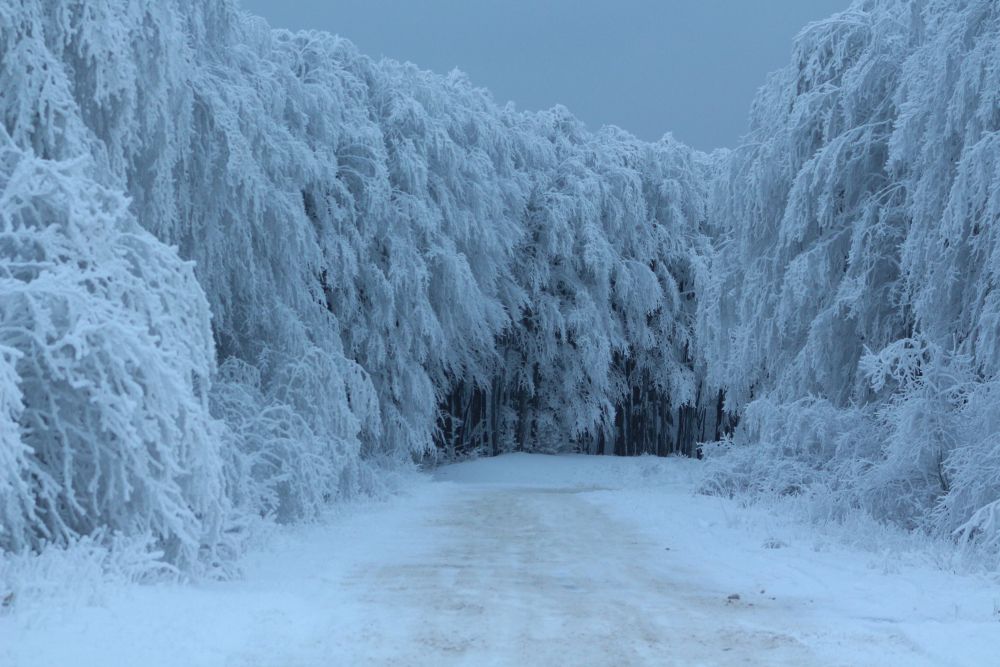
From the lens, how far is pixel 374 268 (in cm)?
1867

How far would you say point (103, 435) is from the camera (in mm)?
6801

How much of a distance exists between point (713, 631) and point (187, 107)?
7.18m

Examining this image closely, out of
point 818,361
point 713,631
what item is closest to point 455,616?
point 713,631

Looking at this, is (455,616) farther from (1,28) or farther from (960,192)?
(960,192)

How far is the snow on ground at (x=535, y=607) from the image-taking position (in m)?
4.90

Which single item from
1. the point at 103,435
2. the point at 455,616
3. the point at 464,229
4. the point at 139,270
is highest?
the point at 464,229

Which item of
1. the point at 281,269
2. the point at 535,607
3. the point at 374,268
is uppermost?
the point at 374,268

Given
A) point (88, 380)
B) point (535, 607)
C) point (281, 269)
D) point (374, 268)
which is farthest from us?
point (374, 268)

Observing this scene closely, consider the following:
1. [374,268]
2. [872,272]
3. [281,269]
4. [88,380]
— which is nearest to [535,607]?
[88,380]

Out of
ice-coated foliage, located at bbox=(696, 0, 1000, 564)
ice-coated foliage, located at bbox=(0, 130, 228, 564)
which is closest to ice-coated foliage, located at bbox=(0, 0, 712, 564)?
ice-coated foliage, located at bbox=(0, 130, 228, 564)

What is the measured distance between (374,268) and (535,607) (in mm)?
12962

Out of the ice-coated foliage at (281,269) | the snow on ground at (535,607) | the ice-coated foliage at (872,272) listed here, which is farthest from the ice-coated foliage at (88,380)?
the ice-coated foliage at (872,272)

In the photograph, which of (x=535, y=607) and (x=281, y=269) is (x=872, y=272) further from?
(x=535, y=607)

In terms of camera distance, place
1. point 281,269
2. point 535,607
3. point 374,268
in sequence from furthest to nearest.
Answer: point 374,268 < point 281,269 < point 535,607
